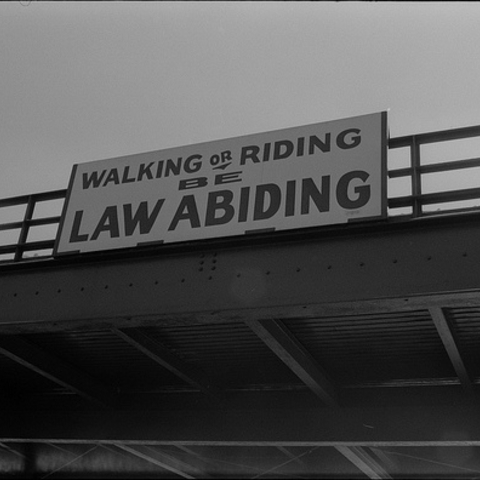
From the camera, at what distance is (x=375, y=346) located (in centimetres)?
939

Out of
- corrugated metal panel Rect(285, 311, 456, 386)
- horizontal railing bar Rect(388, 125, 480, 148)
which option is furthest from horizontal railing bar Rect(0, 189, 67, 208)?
horizontal railing bar Rect(388, 125, 480, 148)

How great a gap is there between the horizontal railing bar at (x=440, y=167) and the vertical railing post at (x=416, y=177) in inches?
2.2

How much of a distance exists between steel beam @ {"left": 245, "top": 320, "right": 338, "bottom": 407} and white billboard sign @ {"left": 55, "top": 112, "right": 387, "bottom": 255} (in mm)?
Answer: 1227

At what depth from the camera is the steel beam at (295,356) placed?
8.44 m

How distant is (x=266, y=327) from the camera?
8.36 meters

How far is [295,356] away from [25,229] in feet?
15.1

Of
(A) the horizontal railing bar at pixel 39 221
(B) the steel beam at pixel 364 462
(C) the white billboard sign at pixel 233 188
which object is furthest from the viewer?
(B) the steel beam at pixel 364 462

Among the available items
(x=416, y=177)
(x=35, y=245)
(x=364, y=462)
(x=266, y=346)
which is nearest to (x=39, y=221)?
(x=35, y=245)

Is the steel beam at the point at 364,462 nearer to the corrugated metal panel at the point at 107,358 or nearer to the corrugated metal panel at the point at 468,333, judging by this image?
the corrugated metal panel at the point at 468,333

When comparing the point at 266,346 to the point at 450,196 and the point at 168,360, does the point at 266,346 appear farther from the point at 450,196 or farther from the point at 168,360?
the point at 450,196

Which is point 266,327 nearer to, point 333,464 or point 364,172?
point 364,172

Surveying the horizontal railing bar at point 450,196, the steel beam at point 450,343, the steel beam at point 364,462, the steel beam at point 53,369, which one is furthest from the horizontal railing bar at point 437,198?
the steel beam at point 53,369

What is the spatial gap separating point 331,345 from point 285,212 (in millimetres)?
2208

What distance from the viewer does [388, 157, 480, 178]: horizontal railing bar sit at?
25.7ft
